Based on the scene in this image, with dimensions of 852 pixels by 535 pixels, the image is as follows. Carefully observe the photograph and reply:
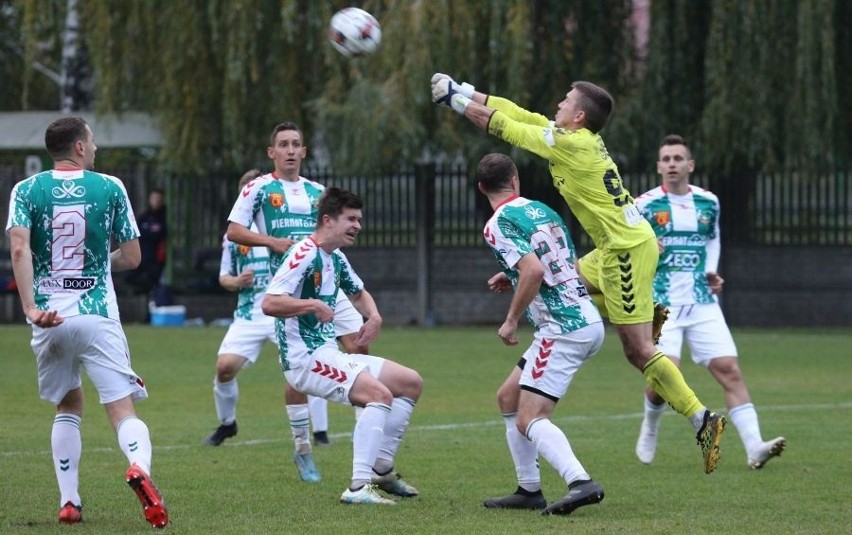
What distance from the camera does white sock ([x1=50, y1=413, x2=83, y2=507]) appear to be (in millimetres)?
8062

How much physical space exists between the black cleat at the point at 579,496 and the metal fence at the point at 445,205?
16.4 m

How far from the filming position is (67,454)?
319 inches

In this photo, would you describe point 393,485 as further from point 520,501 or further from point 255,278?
point 255,278

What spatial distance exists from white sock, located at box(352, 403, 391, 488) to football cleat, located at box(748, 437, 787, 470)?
3026 mm

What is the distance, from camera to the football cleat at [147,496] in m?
7.43

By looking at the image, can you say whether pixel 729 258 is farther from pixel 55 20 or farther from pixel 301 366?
pixel 301 366

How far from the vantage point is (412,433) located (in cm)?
1252

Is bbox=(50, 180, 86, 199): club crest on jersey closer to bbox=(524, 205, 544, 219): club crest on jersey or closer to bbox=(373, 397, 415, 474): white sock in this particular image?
bbox=(373, 397, 415, 474): white sock

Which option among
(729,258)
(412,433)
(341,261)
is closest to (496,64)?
(729,258)

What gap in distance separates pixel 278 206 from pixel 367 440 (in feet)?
10.2

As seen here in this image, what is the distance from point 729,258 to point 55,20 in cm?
1277

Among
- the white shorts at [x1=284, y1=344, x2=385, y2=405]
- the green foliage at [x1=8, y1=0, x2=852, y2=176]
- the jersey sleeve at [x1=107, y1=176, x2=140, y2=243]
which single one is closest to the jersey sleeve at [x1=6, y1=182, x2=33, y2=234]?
the jersey sleeve at [x1=107, y1=176, x2=140, y2=243]

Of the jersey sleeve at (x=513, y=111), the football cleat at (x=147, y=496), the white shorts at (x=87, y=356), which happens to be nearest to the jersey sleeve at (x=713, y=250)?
the jersey sleeve at (x=513, y=111)

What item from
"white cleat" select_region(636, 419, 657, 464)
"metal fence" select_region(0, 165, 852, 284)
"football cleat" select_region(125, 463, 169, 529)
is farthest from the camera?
"metal fence" select_region(0, 165, 852, 284)
